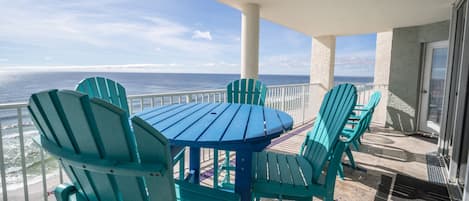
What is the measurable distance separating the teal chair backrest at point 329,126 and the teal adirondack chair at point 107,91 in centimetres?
100

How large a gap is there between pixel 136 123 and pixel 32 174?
17.6 ft

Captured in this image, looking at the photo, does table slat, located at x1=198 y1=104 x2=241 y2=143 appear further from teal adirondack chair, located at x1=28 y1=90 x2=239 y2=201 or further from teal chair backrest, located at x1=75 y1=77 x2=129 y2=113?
teal chair backrest, located at x1=75 y1=77 x2=129 y2=113

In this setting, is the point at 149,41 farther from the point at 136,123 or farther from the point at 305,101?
the point at 136,123

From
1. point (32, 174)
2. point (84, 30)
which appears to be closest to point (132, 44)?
point (84, 30)

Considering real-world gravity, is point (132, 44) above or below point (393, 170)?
above

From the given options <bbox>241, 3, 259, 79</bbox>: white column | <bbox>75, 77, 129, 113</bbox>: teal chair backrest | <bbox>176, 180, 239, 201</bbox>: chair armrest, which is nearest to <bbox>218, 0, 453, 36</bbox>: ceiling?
<bbox>241, 3, 259, 79</bbox>: white column

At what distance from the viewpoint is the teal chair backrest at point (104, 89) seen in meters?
1.89

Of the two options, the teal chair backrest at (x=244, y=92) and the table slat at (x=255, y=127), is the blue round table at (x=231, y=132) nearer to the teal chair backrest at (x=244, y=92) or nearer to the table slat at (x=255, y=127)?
the table slat at (x=255, y=127)

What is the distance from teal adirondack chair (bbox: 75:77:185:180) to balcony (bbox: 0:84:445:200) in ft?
1.01

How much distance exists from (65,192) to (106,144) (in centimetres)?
41

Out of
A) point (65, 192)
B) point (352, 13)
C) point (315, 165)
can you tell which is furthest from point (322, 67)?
point (65, 192)

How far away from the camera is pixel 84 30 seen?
22781mm

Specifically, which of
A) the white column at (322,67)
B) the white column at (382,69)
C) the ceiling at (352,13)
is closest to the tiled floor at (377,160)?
the white column at (382,69)

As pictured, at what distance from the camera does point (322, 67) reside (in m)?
6.98
